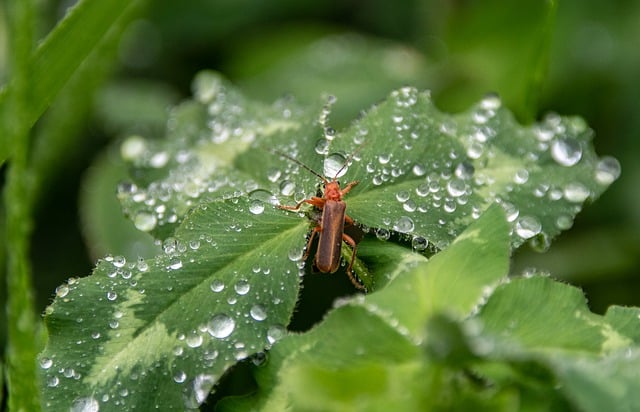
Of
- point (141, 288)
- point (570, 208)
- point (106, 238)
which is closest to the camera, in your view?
point (141, 288)

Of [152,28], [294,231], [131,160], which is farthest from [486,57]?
[294,231]

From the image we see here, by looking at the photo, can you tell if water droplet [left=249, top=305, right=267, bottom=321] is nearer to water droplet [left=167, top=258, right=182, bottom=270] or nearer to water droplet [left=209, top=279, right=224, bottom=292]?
water droplet [left=209, top=279, right=224, bottom=292]

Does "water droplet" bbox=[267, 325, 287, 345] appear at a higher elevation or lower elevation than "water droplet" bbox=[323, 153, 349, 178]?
lower

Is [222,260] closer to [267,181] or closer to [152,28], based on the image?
[267,181]

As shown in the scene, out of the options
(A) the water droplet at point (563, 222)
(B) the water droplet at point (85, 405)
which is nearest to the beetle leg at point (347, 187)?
(A) the water droplet at point (563, 222)

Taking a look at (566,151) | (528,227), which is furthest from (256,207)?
(566,151)

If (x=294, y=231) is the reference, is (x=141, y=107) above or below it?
below

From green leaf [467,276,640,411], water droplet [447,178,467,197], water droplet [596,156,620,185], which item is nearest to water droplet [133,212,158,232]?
water droplet [447,178,467,197]

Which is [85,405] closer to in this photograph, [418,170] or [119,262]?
[119,262]
